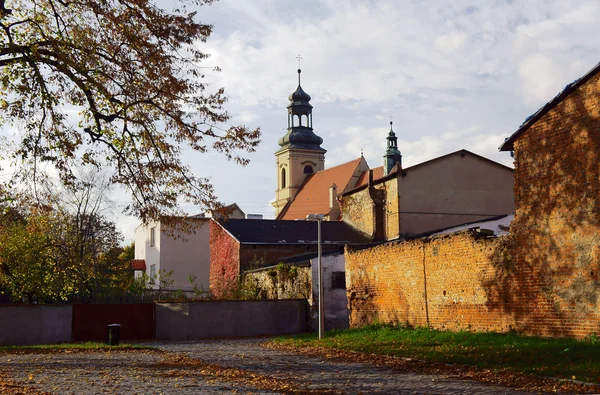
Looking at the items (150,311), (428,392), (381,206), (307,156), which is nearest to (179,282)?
(381,206)

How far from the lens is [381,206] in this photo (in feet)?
137

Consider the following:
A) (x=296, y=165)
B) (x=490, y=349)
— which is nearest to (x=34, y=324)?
(x=490, y=349)

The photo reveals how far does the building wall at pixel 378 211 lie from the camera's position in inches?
1592

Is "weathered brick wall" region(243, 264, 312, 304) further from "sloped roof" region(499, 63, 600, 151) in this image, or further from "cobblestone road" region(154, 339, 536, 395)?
"sloped roof" region(499, 63, 600, 151)

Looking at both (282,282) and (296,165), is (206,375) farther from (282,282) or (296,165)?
(296,165)

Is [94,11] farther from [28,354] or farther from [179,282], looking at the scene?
[179,282]

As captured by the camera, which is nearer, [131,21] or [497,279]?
[131,21]

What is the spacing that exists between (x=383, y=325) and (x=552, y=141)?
918 centimetres

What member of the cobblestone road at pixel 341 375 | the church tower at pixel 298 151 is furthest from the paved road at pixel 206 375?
the church tower at pixel 298 151

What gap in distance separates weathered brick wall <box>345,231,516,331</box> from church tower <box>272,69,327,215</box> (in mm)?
56783

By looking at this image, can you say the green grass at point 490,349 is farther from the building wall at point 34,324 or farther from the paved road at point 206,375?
the building wall at point 34,324

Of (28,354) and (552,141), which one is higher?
(552,141)

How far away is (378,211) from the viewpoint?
137ft

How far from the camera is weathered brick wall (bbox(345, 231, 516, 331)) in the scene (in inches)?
741
